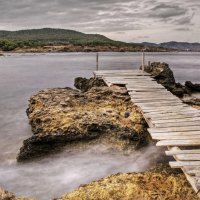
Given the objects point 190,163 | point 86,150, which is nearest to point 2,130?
point 86,150

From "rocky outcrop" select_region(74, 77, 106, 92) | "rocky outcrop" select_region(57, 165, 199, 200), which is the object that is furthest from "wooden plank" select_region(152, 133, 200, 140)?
"rocky outcrop" select_region(74, 77, 106, 92)

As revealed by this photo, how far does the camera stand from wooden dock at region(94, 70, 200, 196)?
8.35 m

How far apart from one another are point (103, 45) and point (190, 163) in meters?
171

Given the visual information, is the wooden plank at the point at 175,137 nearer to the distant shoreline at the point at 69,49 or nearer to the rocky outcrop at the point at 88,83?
the rocky outcrop at the point at 88,83

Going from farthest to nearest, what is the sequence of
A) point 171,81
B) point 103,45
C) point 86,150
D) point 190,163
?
point 103,45
point 171,81
point 86,150
point 190,163

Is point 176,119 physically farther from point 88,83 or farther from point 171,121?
point 88,83

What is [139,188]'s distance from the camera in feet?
27.6

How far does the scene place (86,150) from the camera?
11.9 metres

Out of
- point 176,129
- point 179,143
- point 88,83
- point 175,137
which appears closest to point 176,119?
point 176,129

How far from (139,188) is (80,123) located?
444 centimetres

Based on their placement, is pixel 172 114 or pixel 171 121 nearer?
pixel 171 121

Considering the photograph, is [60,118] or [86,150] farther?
[60,118]

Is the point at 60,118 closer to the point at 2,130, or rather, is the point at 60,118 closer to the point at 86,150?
the point at 86,150

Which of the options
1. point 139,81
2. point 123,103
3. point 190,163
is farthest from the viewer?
point 139,81
